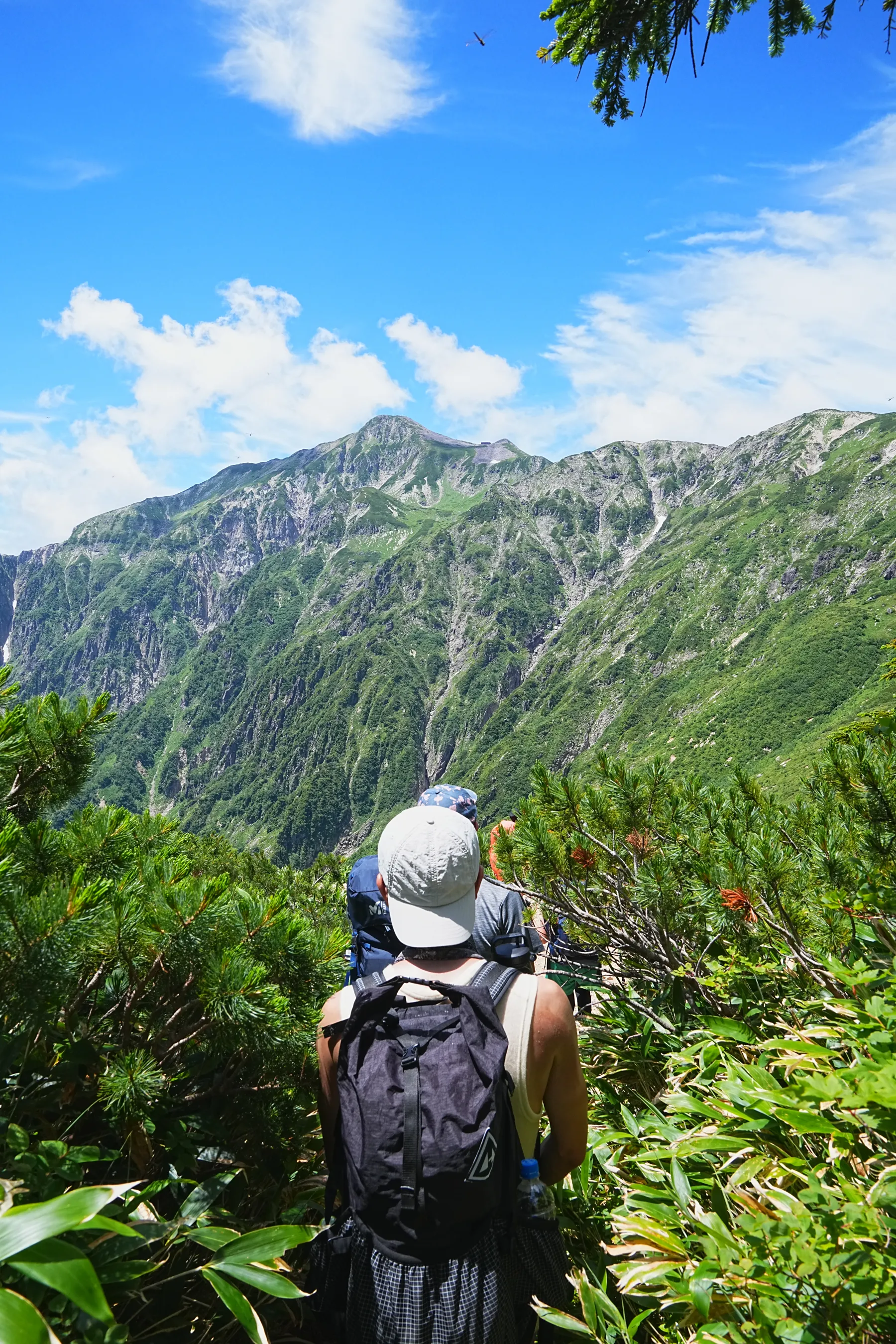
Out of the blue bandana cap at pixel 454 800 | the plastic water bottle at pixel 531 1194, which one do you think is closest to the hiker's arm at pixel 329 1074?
the plastic water bottle at pixel 531 1194

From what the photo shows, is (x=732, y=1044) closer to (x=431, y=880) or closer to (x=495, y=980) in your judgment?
(x=495, y=980)

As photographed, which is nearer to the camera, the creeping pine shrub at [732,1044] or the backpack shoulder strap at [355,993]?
the creeping pine shrub at [732,1044]

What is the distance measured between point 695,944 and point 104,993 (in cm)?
346

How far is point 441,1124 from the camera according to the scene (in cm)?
211

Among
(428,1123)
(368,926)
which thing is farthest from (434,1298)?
(368,926)

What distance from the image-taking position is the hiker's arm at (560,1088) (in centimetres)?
236

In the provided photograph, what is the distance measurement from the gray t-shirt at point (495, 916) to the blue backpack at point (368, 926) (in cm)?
54

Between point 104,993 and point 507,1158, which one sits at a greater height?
point 104,993

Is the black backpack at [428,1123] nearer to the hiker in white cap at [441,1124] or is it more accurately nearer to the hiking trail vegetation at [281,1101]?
the hiker in white cap at [441,1124]

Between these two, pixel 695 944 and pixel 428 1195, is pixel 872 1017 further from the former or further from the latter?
pixel 695 944

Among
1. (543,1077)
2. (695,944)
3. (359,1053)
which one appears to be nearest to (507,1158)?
(543,1077)

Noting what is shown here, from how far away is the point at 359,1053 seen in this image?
2.29 m

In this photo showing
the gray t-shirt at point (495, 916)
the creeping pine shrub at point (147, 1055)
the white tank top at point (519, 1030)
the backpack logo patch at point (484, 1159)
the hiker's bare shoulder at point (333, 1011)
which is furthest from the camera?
the gray t-shirt at point (495, 916)

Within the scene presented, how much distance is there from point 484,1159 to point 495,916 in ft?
6.96
